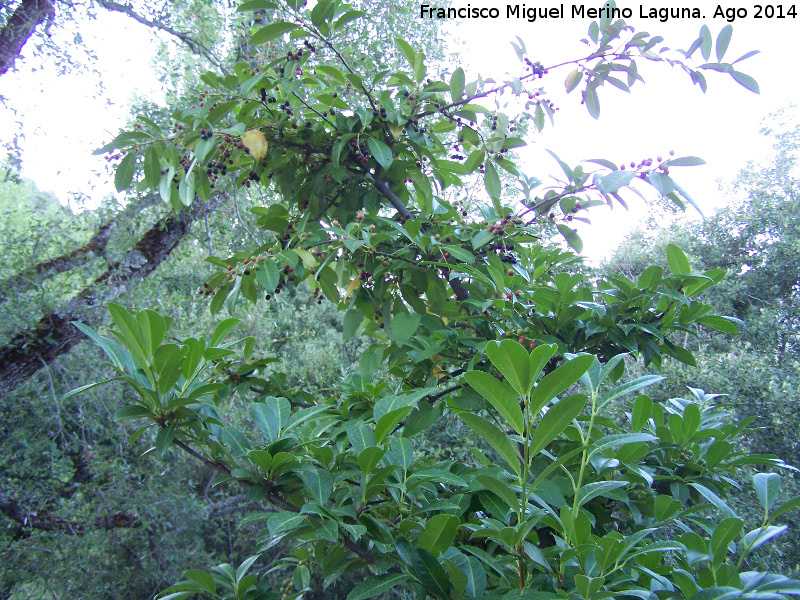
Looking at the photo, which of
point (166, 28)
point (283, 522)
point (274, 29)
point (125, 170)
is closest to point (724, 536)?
point (283, 522)

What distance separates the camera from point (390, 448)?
847mm

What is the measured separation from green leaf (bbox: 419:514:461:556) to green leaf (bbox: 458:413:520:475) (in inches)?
5.9

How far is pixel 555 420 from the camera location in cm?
59

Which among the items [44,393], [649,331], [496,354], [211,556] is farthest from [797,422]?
[44,393]

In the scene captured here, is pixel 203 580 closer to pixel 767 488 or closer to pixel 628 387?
pixel 628 387

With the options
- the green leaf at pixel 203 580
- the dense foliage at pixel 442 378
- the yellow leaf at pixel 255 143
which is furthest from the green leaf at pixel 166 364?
the yellow leaf at pixel 255 143

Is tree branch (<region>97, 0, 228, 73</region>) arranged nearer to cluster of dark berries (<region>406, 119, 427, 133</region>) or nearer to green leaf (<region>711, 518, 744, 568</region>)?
cluster of dark berries (<region>406, 119, 427, 133</region>)

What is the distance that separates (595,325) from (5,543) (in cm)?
360

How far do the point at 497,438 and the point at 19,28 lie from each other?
412 centimetres

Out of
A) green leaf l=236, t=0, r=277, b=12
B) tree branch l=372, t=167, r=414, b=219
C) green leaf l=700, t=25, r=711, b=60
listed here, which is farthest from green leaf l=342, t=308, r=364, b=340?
green leaf l=700, t=25, r=711, b=60

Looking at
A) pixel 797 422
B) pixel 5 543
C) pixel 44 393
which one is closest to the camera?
pixel 5 543

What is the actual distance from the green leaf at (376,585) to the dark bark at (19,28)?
13.2ft

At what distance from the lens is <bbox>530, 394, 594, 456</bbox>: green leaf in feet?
1.91

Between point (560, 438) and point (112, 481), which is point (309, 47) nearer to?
point (560, 438)
